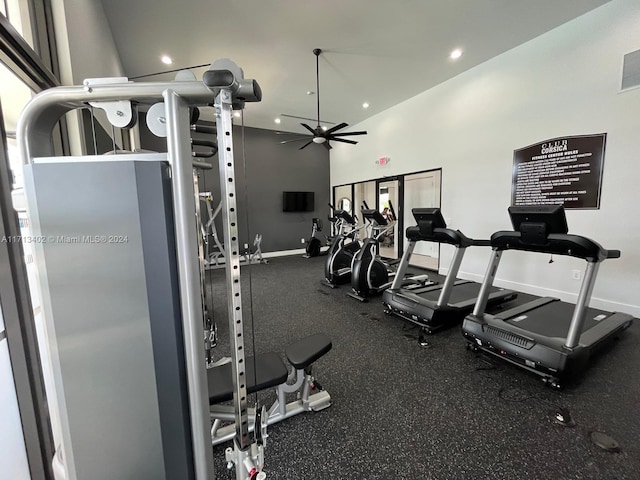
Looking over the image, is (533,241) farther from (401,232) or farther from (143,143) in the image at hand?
(143,143)

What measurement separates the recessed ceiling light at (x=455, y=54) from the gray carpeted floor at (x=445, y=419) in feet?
13.5

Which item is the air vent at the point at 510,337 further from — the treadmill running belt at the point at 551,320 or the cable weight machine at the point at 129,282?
the cable weight machine at the point at 129,282

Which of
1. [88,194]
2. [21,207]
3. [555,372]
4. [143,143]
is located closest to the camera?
[88,194]

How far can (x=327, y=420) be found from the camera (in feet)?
5.35

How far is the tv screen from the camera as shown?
25.0 ft

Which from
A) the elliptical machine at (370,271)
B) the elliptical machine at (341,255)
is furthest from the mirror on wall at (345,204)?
the elliptical machine at (370,271)

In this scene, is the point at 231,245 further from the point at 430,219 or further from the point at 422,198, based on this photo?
the point at 422,198

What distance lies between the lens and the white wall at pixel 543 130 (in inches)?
118

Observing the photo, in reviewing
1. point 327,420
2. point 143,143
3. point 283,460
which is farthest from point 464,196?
point 143,143

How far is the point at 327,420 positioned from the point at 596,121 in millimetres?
4551

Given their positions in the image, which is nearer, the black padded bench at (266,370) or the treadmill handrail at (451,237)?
the black padded bench at (266,370)

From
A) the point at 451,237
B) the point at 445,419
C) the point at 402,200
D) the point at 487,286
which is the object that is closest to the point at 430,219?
the point at 451,237

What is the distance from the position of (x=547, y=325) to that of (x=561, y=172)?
2.28 meters

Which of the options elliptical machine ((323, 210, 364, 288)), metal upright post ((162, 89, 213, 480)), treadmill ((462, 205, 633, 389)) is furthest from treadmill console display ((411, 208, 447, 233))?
metal upright post ((162, 89, 213, 480))
